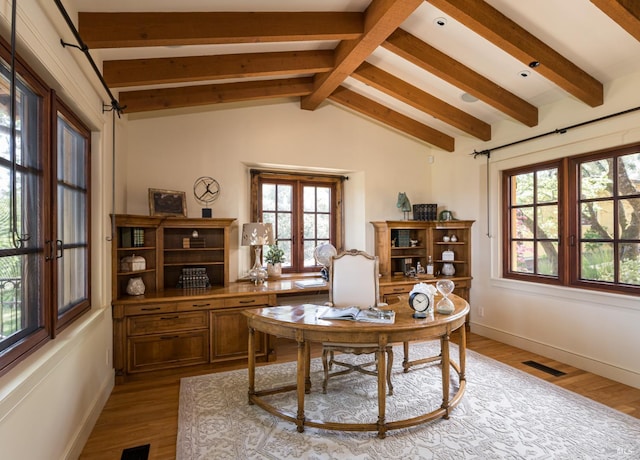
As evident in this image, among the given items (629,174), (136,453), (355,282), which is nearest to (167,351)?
(136,453)

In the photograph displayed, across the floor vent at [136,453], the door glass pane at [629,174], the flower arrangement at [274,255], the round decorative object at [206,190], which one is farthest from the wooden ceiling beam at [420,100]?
the floor vent at [136,453]

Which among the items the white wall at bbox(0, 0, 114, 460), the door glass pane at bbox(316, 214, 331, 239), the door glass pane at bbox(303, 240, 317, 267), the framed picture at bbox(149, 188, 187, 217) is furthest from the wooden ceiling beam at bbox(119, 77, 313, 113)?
the door glass pane at bbox(303, 240, 317, 267)

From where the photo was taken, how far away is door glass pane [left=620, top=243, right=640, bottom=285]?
10.1 ft

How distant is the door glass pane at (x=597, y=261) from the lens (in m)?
3.28

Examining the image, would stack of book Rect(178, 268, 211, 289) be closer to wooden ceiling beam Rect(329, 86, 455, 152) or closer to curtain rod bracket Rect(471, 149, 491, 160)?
wooden ceiling beam Rect(329, 86, 455, 152)

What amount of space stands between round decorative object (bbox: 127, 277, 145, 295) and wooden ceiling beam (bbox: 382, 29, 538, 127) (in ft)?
10.7

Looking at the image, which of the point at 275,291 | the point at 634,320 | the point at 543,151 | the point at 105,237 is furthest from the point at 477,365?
the point at 105,237

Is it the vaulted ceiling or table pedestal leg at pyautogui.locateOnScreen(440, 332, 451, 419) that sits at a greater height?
the vaulted ceiling

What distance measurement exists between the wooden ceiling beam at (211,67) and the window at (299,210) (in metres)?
1.53

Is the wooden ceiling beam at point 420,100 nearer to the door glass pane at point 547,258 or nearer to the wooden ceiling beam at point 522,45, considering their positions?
the wooden ceiling beam at point 522,45

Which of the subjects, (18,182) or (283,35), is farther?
(283,35)

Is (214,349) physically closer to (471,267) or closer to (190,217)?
(190,217)

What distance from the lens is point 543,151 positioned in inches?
150

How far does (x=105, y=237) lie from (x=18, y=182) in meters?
1.30
